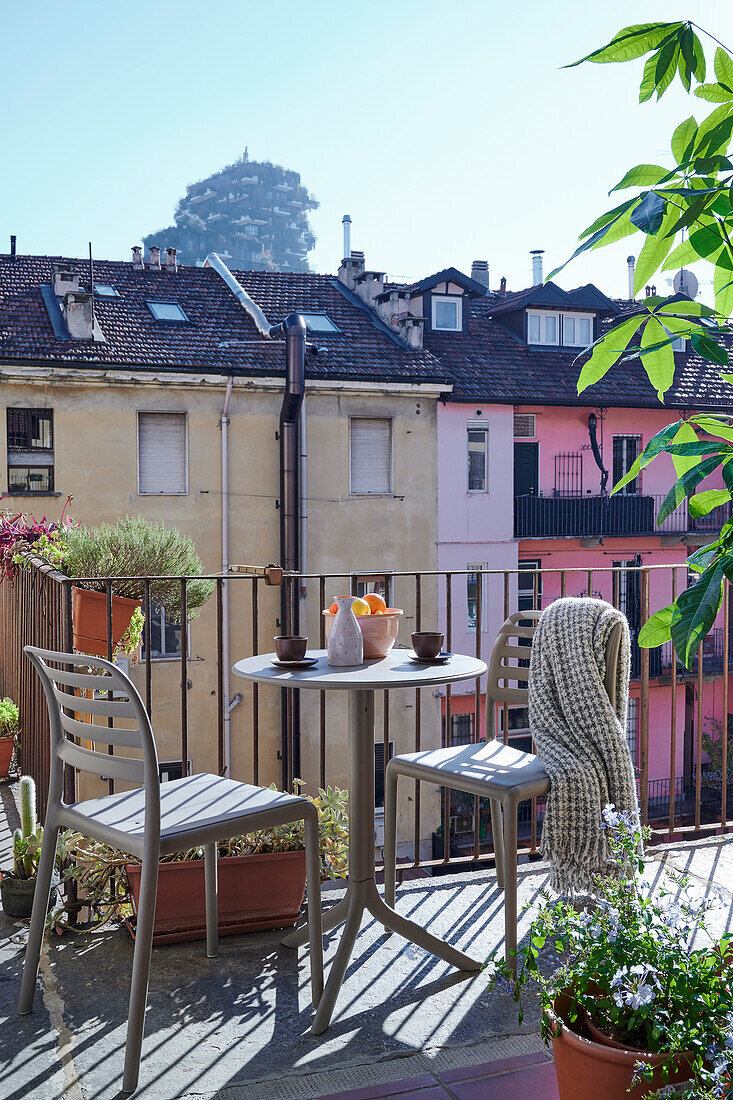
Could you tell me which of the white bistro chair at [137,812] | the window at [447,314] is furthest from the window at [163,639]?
the white bistro chair at [137,812]

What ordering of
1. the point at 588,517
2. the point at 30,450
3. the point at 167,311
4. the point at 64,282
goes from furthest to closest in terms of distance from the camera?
the point at 588,517 < the point at 167,311 < the point at 64,282 < the point at 30,450

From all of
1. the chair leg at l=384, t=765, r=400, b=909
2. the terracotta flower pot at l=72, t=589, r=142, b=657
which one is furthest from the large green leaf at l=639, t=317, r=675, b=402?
the terracotta flower pot at l=72, t=589, r=142, b=657

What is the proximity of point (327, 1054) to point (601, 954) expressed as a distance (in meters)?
0.93

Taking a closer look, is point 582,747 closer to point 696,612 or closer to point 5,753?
point 696,612

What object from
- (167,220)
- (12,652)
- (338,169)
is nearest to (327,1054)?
(12,652)

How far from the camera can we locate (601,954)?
4.86 ft

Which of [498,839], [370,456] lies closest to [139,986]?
[498,839]

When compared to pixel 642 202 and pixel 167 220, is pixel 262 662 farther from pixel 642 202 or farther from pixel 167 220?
pixel 167 220

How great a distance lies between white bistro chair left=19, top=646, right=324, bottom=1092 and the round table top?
0.28 m

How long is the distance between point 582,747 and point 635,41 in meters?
2.13

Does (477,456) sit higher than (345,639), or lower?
higher

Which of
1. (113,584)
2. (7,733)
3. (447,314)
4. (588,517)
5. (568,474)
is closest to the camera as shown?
(113,584)

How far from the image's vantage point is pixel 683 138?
2.30 ft

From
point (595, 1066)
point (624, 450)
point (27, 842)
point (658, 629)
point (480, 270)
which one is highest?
point (480, 270)
